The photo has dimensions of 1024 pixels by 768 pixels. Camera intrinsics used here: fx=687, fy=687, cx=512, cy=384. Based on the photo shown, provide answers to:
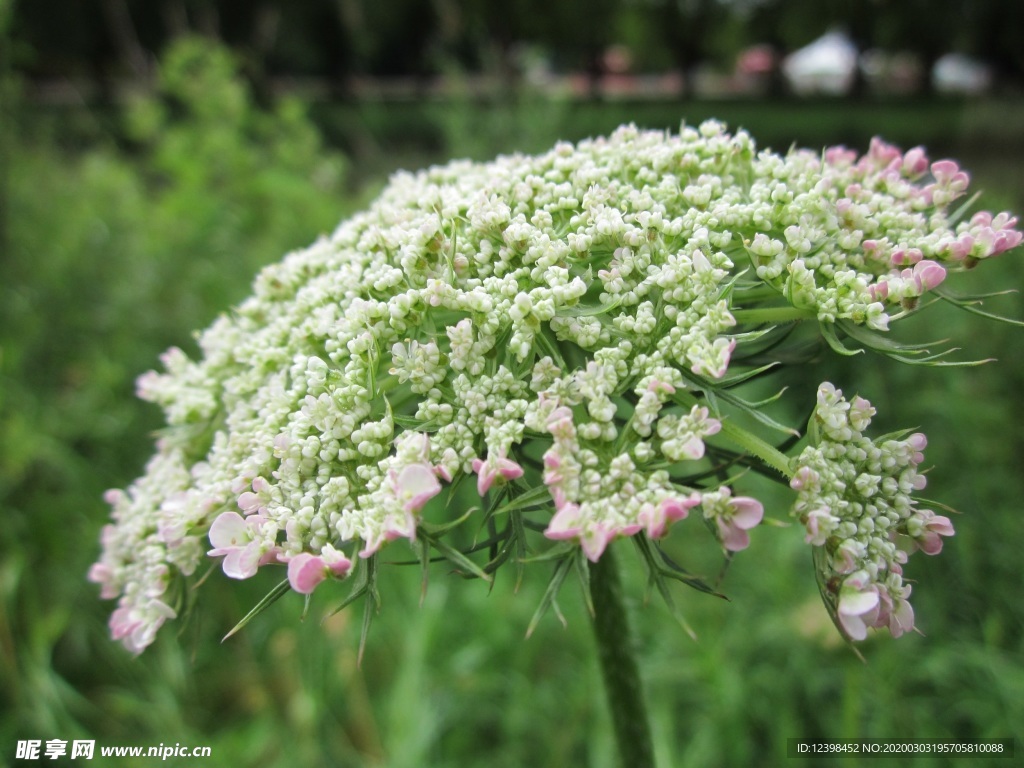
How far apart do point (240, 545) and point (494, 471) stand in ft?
1.36

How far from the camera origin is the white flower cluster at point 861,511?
0.92 m

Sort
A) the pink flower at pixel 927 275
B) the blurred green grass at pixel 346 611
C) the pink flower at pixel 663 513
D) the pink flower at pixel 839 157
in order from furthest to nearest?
the blurred green grass at pixel 346 611
the pink flower at pixel 839 157
the pink flower at pixel 927 275
the pink flower at pixel 663 513

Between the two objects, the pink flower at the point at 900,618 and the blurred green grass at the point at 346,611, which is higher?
the pink flower at the point at 900,618

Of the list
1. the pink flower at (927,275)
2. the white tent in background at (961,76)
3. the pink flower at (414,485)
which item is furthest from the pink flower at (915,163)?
the white tent in background at (961,76)

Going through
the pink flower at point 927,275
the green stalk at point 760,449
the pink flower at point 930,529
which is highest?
the pink flower at point 927,275

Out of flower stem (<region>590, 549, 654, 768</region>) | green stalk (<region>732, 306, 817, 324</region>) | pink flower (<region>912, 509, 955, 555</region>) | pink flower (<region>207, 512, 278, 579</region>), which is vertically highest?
green stalk (<region>732, 306, 817, 324</region>)

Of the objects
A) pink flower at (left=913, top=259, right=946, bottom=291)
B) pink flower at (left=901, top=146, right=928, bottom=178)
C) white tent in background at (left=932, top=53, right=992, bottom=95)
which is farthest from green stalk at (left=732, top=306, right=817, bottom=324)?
white tent in background at (left=932, top=53, right=992, bottom=95)

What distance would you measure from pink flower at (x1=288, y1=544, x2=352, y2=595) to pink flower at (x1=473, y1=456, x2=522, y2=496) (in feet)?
0.70

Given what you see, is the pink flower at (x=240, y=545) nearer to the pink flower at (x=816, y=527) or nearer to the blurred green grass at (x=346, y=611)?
the pink flower at (x=816, y=527)

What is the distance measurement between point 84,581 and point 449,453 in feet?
10.5

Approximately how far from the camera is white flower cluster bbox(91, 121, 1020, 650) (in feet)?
3.03

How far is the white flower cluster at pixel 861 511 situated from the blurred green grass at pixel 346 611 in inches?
56.2

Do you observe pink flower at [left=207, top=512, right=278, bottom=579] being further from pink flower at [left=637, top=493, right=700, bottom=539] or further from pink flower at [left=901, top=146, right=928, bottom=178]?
pink flower at [left=901, top=146, right=928, bottom=178]

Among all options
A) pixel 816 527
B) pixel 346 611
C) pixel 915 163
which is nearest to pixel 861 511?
pixel 816 527
